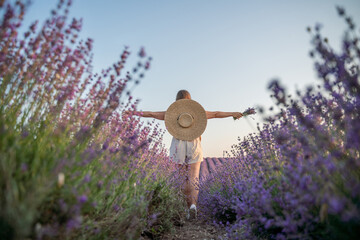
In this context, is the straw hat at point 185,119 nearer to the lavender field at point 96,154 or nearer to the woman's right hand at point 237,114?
the woman's right hand at point 237,114

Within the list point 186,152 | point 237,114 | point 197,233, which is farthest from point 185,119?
point 197,233

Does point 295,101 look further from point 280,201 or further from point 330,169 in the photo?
point 280,201

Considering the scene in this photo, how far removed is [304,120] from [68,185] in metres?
1.42

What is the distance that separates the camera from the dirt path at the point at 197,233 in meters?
2.91

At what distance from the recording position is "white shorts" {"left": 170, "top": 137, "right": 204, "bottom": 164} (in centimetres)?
479

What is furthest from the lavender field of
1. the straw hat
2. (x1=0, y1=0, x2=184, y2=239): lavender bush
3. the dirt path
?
the straw hat

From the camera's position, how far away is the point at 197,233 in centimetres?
319

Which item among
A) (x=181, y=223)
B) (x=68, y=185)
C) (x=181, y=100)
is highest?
(x=181, y=100)

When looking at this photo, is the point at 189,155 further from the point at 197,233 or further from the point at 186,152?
the point at 197,233

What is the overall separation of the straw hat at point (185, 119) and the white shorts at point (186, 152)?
0.13 meters

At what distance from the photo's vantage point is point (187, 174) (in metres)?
4.72

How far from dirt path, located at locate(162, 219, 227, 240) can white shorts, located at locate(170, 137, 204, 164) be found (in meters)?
1.28

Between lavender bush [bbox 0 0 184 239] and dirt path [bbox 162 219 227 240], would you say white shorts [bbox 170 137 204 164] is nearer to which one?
dirt path [bbox 162 219 227 240]

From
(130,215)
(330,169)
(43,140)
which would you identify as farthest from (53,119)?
(330,169)
